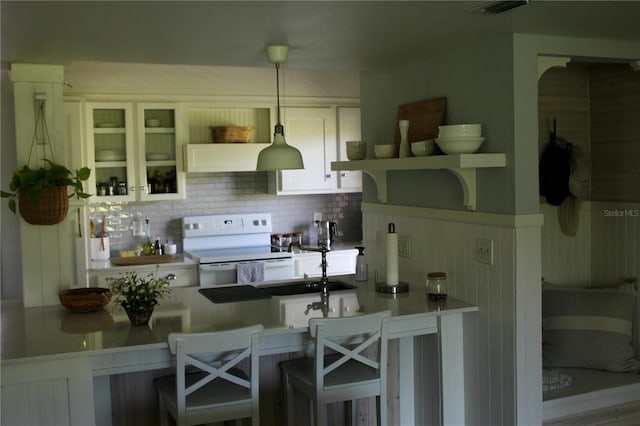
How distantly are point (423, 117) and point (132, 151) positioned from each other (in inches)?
109

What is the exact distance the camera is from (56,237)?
3564mm

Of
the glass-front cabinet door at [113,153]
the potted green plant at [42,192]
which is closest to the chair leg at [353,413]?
the potted green plant at [42,192]

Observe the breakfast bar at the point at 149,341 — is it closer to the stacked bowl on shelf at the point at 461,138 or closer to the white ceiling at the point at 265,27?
the stacked bowl on shelf at the point at 461,138

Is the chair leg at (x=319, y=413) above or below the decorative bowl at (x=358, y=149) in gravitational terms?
below

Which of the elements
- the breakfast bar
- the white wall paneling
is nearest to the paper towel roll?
the breakfast bar

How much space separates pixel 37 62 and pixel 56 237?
89cm

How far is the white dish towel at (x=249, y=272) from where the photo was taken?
216 inches

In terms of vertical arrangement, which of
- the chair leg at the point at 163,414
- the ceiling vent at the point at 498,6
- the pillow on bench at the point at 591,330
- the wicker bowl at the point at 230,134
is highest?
the ceiling vent at the point at 498,6

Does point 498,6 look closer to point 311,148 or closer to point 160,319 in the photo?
point 160,319

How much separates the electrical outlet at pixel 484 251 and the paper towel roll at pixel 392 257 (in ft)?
1.54

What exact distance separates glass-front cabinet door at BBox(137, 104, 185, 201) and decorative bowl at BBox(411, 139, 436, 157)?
110 inches

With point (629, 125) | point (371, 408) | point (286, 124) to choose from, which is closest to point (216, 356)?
point (371, 408)

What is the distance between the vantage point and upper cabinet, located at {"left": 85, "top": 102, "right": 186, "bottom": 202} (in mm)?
5445

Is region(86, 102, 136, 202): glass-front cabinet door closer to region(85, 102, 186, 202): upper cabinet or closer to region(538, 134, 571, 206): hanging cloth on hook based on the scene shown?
region(85, 102, 186, 202): upper cabinet
